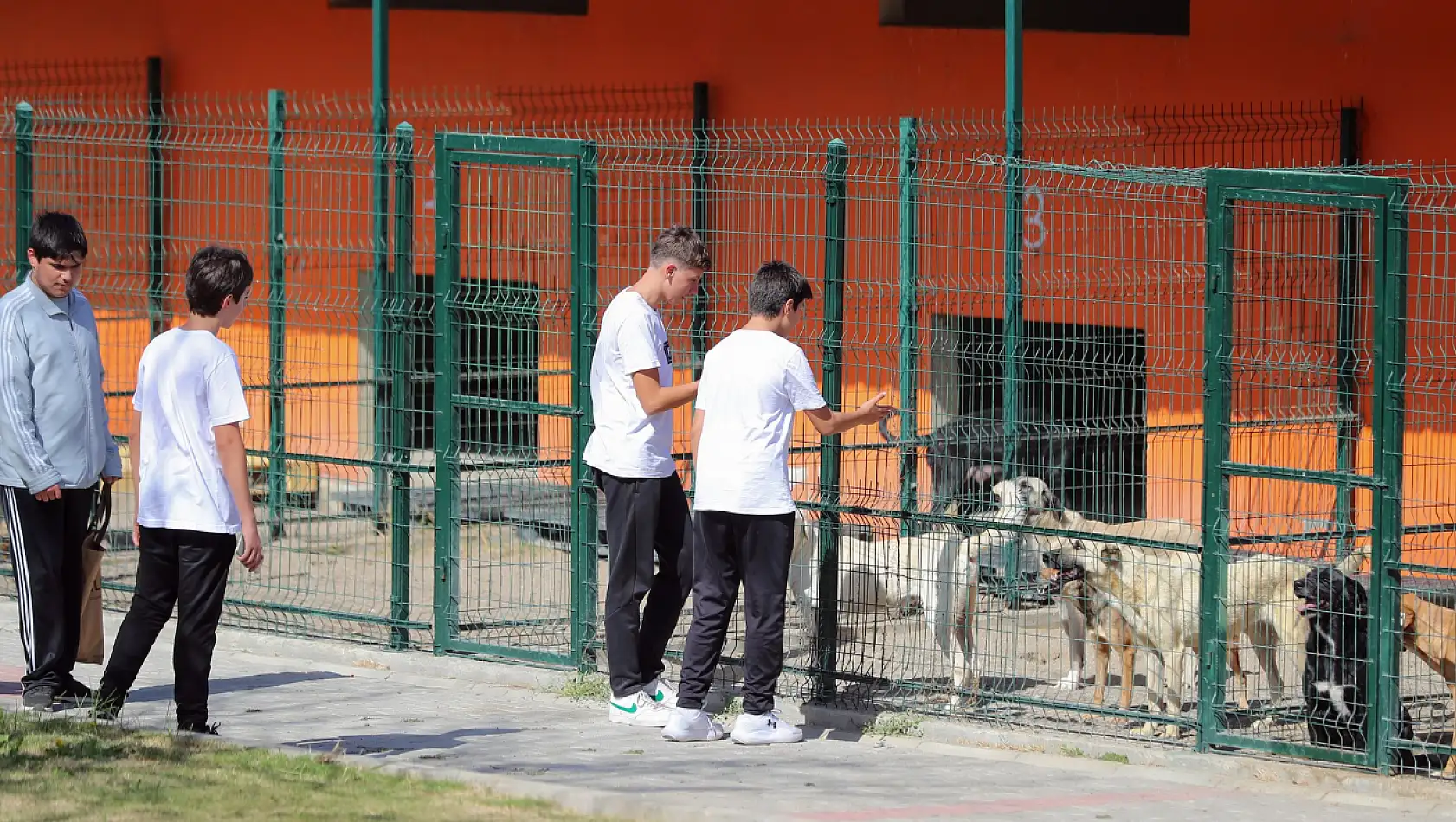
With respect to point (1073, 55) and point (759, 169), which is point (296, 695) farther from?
point (1073, 55)

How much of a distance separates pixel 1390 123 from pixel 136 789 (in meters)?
8.21

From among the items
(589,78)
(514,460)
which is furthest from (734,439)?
(589,78)

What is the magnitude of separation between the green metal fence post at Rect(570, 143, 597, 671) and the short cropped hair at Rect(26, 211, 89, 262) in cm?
215

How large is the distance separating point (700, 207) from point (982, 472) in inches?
83.4

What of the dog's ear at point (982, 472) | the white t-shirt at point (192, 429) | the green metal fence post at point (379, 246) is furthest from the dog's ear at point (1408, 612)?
the green metal fence post at point (379, 246)

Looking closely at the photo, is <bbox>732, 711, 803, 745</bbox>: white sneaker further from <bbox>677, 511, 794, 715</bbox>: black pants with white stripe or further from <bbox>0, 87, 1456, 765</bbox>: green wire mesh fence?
<bbox>0, 87, 1456, 765</bbox>: green wire mesh fence

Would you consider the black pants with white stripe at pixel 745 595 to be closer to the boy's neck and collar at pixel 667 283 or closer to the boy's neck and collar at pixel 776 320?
the boy's neck and collar at pixel 776 320

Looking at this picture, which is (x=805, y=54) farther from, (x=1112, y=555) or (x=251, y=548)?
(x=251, y=548)

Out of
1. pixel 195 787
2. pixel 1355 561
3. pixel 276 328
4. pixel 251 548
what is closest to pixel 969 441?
pixel 1355 561

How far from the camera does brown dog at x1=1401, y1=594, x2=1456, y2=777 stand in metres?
7.46

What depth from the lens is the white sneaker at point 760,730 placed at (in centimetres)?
780

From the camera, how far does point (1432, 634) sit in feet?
24.6

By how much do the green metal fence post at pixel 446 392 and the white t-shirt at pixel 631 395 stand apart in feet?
4.78

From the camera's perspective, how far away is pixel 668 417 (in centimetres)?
807
